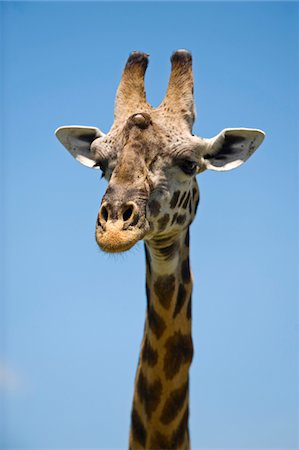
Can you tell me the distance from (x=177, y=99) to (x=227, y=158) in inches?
30.6


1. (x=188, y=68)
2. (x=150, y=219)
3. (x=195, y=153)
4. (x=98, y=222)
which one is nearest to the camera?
(x=98, y=222)

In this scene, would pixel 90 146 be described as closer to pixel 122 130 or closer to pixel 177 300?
pixel 122 130

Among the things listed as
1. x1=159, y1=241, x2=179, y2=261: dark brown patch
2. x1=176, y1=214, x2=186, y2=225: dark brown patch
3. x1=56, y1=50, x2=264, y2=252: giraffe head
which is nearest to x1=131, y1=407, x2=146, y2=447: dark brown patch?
x1=159, y1=241, x2=179, y2=261: dark brown patch

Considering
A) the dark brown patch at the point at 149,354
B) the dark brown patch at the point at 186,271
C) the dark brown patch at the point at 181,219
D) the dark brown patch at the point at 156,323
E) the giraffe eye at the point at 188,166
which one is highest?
the giraffe eye at the point at 188,166

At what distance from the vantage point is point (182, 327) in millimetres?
7707

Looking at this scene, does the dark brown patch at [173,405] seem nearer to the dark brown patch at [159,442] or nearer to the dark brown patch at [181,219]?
the dark brown patch at [159,442]

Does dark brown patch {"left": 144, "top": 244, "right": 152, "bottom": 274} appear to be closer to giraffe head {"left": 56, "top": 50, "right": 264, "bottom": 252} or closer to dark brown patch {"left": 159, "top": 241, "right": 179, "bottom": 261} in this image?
dark brown patch {"left": 159, "top": 241, "right": 179, "bottom": 261}

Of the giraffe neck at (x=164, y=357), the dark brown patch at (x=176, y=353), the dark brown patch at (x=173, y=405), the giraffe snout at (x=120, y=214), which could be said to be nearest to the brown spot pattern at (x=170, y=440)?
the giraffe neck at (x=164, y=357)

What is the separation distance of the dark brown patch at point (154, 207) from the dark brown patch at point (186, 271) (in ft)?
3.27

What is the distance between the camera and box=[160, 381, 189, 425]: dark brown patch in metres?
7.41

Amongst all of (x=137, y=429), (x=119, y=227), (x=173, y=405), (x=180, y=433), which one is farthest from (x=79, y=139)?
(x=180, y=433)

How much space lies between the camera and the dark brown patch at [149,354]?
24.9ft

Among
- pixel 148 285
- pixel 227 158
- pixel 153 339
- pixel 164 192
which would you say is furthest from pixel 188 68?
pixel 153 339

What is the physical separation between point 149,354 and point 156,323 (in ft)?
1.02
